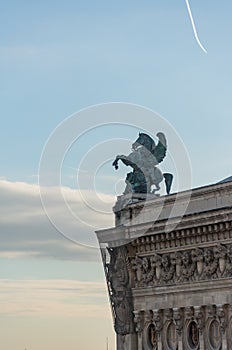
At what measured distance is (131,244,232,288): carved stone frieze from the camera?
129 feet

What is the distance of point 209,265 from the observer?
3984 centimetres

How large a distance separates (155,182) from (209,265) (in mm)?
6389

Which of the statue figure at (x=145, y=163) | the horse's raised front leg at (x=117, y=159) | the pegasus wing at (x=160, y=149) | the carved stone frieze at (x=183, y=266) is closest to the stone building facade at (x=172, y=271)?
the carved stone frieze at (x=183, y=266)

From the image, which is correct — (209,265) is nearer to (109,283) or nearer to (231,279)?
(231,279)

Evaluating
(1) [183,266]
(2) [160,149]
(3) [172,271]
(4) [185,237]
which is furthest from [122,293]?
(2) [160,149]

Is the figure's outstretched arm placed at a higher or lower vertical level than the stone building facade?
higher

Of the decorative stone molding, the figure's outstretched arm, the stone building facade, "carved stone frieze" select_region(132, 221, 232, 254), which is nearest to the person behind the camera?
"carved stone frieze" select_region(132, 221, 232, 254)

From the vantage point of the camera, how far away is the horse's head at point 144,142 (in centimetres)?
4550

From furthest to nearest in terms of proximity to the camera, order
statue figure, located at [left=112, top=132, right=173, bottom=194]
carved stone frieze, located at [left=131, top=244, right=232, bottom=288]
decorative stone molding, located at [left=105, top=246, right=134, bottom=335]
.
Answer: statue figure, located at [left=112, top=132, right=173, bottom=194], decorative stone molding, located at [left=105, top=246, right=134, bottom=335], carved stone frieze, located at [left=131, top=244, right=232, bottom=288]

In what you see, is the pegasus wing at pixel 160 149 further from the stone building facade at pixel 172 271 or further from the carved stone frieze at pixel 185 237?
the carved stone frieze at pixel 185 237

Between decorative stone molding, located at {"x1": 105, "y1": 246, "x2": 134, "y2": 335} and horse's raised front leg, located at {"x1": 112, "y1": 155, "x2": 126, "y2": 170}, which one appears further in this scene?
horse's raised front leg, located at {"x1": 112, "y1": 155, "x2": 126, "y2": 170}

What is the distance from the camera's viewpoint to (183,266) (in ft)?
135

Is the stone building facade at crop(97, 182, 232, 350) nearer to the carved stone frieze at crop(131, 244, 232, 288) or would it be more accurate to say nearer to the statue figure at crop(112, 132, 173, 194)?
the carved stone frieze at crop(131, 244, 232, 288)

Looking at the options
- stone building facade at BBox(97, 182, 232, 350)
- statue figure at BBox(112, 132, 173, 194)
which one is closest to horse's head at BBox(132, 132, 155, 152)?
statue figure at BBox(112, 132, 173, 194)
